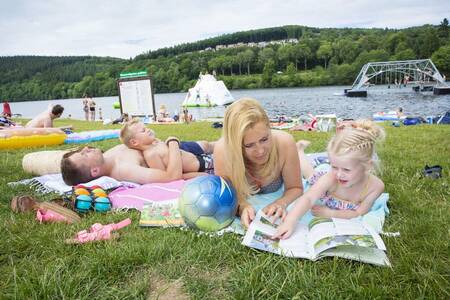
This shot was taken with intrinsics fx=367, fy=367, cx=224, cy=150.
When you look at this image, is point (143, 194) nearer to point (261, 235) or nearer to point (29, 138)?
point (261, 235)

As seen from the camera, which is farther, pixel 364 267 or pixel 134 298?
pixel 364 267

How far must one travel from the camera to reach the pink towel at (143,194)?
13.3ft

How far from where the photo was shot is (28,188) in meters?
4.90

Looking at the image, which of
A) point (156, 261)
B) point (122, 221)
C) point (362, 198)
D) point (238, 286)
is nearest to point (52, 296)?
point (156, 261)

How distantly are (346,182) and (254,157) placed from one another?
0.83 m

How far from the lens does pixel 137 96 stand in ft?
62.9

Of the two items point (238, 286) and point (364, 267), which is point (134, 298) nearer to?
point (238, 286)

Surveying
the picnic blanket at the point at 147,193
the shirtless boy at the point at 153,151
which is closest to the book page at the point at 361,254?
the picnic blanket at the point at 147,193

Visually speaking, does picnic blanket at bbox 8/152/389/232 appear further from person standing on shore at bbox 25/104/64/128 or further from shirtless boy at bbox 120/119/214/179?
person standing on shore at bbox 25/104/64/128

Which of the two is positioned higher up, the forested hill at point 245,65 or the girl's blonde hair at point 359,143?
the forested hill at point 245,65

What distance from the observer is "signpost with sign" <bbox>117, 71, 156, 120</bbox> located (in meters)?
18.6

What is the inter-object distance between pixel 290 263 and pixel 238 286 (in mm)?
453

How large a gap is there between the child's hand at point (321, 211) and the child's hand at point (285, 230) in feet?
1.81

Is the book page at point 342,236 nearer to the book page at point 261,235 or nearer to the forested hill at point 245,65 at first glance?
the book page at point 261,235
